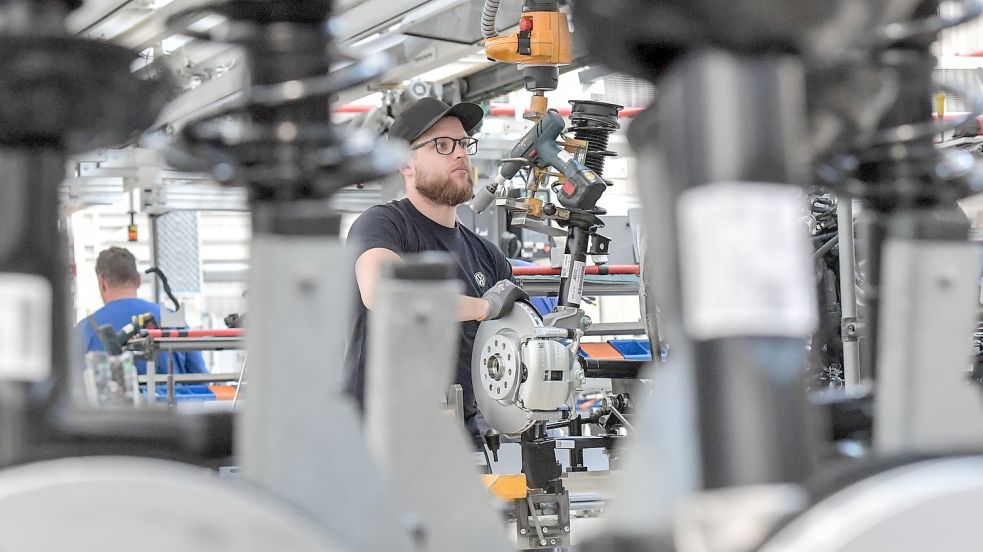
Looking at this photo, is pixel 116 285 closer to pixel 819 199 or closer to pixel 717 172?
pixel 819 199

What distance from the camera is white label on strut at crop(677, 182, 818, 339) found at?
1.94ft

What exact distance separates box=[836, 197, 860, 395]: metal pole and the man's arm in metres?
1.08

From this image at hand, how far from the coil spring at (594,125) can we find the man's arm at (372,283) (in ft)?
3.08

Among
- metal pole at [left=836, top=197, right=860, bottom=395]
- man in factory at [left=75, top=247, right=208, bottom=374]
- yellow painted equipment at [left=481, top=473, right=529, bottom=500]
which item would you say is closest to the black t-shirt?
yellow painted equipment at [left=481, top=473, right=529, bottom=500]

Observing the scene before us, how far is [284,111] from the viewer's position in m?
0.76

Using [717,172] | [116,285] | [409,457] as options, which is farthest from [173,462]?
[116,285]

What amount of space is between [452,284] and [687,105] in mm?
293

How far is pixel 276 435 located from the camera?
2.35 feet

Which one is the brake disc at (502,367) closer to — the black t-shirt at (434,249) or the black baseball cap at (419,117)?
the black t-shirt at (434,249)

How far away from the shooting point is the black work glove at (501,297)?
12.1ft

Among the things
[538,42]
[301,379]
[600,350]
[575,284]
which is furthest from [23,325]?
A: [600,350]

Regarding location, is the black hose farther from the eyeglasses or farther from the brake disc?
the eyeglasses

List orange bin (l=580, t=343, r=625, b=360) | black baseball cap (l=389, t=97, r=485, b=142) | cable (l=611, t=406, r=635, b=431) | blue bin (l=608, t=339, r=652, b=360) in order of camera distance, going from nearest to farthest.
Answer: black baseball cap (l=389, t=97, r=485, b=142)
cable (l=611, t=406, r=635, b=431)
orange bin (l=580, t=343, r=625, b=360)
blue bin (l=608, t=339, r=652, b=360)

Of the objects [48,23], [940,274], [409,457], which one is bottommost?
[409,457]
